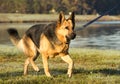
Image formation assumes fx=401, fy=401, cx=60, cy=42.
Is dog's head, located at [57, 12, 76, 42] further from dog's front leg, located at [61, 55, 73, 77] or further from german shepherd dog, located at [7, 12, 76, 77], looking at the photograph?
dog's front leg, located at [61, 55, 73, 77]

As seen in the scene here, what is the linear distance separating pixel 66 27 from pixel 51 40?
2.97 ft

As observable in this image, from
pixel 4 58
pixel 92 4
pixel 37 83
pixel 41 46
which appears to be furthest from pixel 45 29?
pixel 92 4

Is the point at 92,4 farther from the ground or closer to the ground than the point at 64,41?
closer to the ground

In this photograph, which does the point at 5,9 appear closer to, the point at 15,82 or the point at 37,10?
the point at 37,10

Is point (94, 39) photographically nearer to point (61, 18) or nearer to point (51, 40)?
point (51, 40)

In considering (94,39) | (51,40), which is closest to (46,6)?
(94,39)

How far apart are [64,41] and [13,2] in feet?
462

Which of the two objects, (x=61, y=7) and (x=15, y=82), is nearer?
(x=15, y=82)

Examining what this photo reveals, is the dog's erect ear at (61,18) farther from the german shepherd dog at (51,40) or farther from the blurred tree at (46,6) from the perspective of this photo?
the blurred tree at (46,6)

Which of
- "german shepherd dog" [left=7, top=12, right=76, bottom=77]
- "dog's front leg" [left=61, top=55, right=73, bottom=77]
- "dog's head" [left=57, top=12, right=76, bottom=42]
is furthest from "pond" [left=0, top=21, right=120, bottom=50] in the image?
"dog's head" [left=57, top=12, right=76, bottom=42]

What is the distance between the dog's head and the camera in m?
11.4

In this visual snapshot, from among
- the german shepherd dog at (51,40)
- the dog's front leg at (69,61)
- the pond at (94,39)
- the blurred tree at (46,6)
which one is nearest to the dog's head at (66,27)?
the german shepherd dog at (51,40)

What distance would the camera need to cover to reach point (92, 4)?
16825cm

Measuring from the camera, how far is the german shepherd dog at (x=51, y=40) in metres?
11.6
